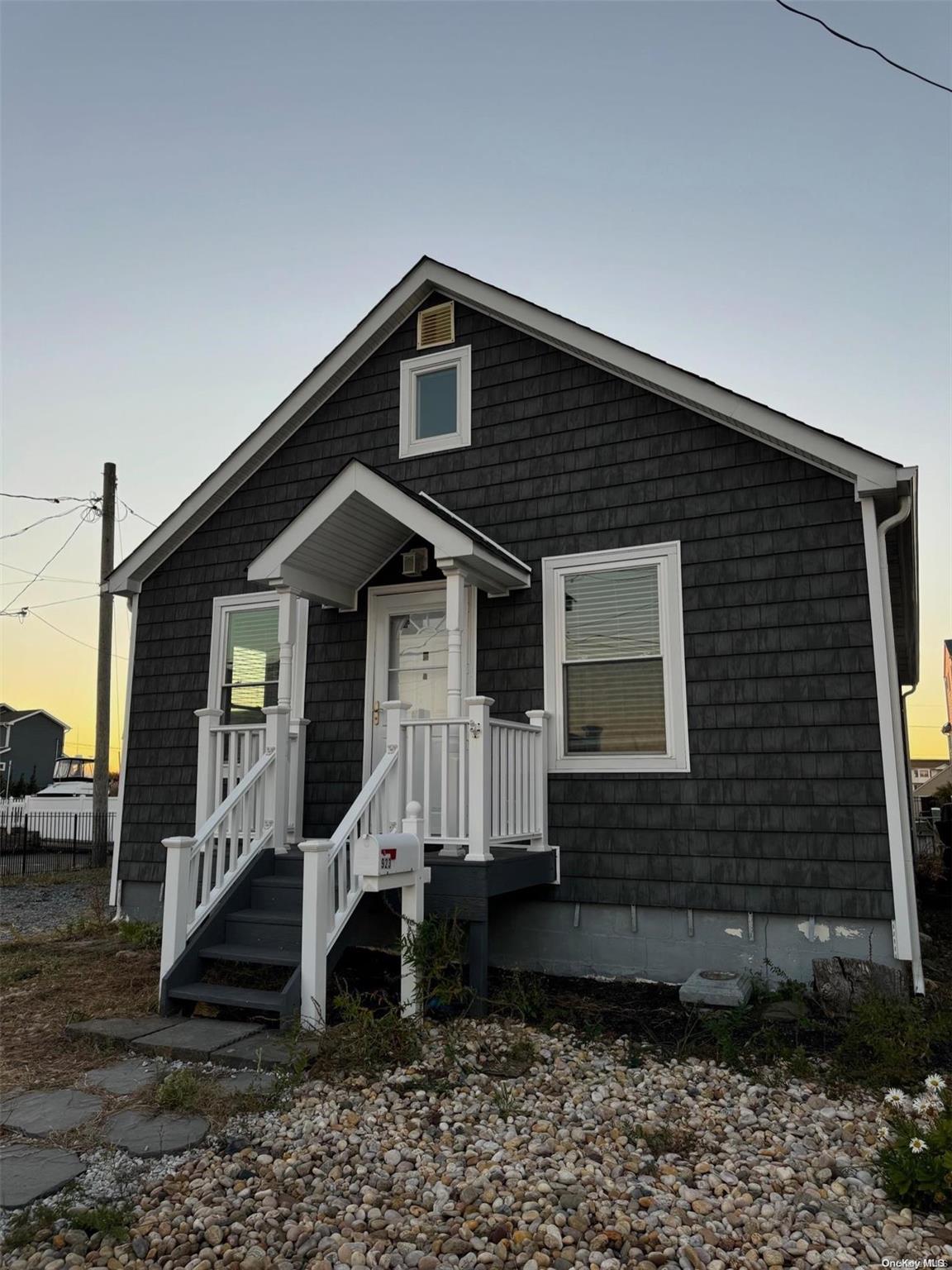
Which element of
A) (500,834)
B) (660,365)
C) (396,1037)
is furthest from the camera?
(660,365)

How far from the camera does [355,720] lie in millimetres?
7832

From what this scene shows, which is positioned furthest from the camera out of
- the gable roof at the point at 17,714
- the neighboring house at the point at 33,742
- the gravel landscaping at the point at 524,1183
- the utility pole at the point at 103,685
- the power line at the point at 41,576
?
the neighboring house at the point at 33,742

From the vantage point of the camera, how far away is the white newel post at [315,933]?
4926 mm

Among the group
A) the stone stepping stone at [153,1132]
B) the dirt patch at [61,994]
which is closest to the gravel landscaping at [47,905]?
the dirt patch at [61,994]

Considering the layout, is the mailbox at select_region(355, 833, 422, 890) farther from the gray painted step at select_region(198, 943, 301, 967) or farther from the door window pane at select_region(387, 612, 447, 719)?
the door window pane at select_region(387, 612, 447, 719)

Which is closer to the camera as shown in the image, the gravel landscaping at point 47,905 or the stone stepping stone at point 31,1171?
the stone stepping stone at point 31,1171

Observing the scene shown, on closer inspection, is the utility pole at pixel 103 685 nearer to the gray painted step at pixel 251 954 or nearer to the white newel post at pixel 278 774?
the white newel post at pixel 278 774

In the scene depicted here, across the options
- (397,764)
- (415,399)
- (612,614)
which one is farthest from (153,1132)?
(415,399)

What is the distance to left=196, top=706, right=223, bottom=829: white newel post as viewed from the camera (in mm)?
7207

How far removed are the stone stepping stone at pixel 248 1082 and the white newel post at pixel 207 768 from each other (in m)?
3.15

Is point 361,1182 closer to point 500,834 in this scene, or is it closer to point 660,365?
point 500,834

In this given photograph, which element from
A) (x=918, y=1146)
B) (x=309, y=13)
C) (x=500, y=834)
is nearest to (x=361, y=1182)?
(x=918, y=1146)

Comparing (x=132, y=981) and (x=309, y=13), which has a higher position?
(x=309, y=13)

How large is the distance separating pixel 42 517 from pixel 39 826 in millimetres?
7306
